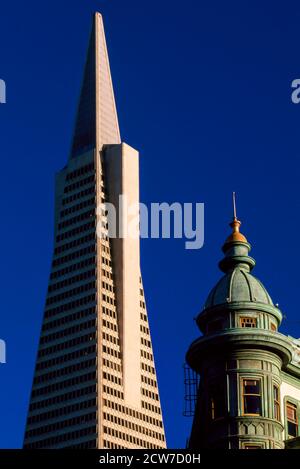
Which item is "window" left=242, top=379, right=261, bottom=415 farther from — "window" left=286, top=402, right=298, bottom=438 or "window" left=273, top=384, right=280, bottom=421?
"window" left=286, top=402, right=298, bottom=438

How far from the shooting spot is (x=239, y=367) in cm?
6494

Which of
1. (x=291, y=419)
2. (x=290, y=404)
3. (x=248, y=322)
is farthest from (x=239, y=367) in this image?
(x=291, y=419)

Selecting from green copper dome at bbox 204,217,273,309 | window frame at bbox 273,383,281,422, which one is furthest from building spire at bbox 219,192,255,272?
window frame at bbox 273,383,281,422

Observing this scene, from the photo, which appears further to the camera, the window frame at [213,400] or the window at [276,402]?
the window at [276,402]

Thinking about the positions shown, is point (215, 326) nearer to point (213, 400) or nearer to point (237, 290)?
point (237, 290)

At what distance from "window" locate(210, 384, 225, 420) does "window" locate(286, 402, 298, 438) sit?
4344 mm

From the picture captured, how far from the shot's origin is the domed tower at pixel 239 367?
63.2 meters

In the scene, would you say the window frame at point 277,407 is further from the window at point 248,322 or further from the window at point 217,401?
the window at point 248,322

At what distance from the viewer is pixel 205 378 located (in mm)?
66438

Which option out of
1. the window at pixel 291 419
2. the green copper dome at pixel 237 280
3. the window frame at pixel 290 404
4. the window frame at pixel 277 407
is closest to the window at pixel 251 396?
the window frame at pixel 277 407

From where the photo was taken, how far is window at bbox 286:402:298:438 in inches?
2603

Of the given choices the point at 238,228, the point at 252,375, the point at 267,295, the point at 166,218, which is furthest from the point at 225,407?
the point at 166,218

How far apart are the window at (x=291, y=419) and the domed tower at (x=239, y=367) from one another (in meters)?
1.19
